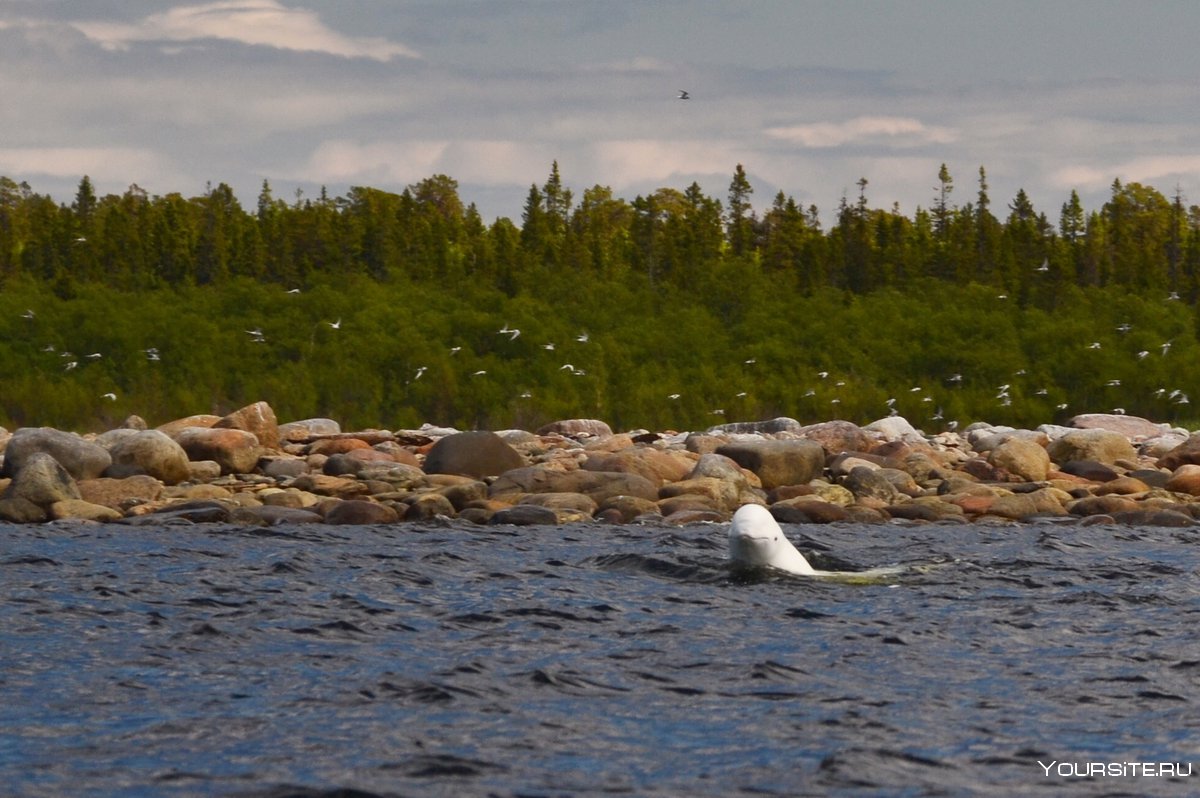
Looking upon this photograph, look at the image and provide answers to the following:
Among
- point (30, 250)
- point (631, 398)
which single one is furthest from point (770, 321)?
point (30, 250)

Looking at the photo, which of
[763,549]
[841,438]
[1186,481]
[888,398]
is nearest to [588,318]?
[888,398]

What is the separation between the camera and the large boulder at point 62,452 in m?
23.9

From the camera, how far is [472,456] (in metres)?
25.5

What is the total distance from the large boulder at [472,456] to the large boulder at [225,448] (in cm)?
288

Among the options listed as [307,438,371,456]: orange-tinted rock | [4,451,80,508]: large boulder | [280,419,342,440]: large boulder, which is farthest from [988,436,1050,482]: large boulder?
[4,451,80,508]: large boulder

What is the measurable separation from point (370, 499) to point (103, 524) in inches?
157

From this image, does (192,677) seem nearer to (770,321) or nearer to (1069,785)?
(1069,785)

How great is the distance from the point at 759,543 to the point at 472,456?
40.4ft

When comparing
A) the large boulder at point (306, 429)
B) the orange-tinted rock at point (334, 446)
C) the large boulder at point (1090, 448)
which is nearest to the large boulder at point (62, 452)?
the orange-tinted rock at point (334, 446)

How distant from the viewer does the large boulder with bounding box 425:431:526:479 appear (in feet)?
83.1

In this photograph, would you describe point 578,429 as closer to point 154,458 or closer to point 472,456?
point 472,456

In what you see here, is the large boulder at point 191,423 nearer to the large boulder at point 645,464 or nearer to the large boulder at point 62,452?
the large boulder at point 62,452

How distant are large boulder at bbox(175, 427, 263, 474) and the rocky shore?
0.03 meters

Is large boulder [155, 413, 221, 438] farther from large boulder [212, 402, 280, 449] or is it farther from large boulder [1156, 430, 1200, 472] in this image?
large boulder [1156, 430, 1200, 472]
